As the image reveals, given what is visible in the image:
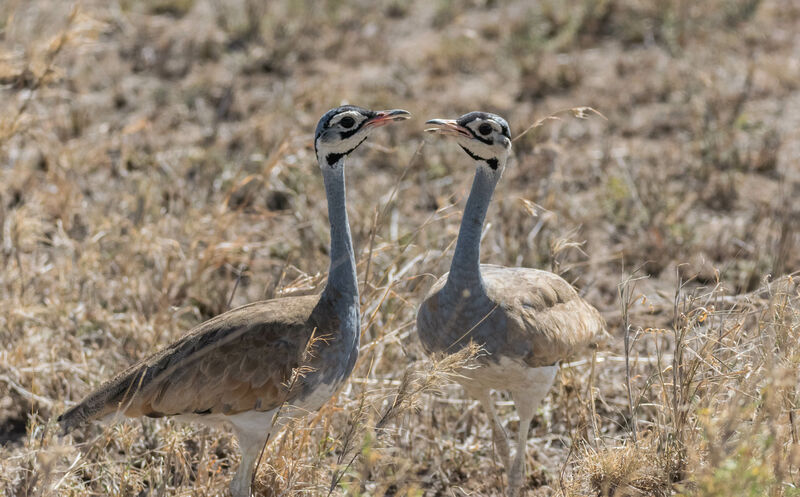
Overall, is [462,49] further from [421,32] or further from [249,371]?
[249,371]

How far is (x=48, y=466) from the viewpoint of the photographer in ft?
9.91

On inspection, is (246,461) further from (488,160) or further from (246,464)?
(488,160)

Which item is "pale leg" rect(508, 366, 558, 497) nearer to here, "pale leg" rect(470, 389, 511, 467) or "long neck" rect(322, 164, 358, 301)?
"pale leg" rect(470, 389, 511, 467)

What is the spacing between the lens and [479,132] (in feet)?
14.4

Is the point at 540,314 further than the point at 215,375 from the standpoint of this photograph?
Yes

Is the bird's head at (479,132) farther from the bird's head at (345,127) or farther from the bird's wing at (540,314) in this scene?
the bird's wing at (540,314)

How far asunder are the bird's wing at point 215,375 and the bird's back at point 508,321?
0.71 metres

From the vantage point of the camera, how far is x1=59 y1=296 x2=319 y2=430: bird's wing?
3945 millimetres

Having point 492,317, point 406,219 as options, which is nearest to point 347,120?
point 492,317

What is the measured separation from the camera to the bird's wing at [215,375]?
12.9 feet

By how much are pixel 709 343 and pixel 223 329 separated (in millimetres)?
2222

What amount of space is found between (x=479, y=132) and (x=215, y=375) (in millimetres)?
1747

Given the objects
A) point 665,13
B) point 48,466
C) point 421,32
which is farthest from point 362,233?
point 665,13

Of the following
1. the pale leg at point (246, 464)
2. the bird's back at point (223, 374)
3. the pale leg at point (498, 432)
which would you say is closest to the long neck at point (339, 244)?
the bird's back at point (223, 374)
